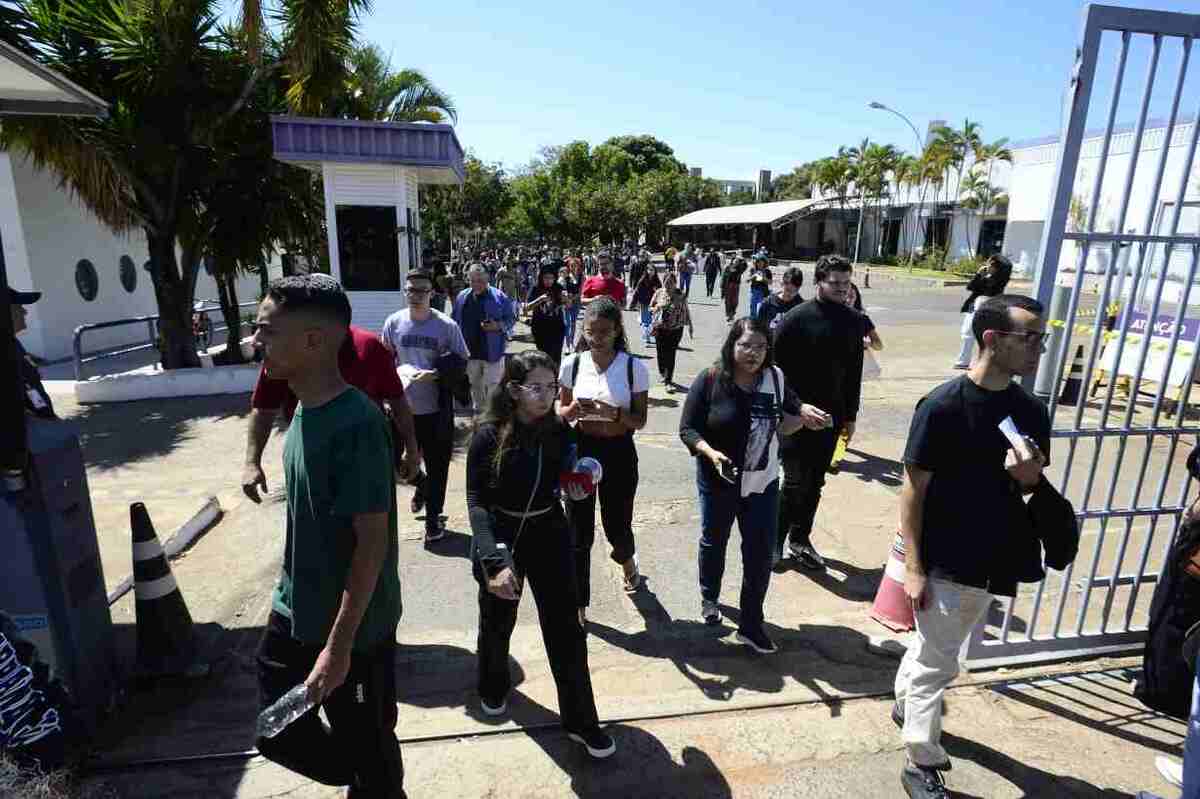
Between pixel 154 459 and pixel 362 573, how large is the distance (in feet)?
20.1

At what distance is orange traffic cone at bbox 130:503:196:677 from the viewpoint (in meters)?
3.27

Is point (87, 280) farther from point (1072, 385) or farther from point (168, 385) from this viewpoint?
point (1072, 385)

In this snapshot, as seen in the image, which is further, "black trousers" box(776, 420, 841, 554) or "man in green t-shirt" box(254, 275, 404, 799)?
"black trousers" box(776, 420, 841, 554)

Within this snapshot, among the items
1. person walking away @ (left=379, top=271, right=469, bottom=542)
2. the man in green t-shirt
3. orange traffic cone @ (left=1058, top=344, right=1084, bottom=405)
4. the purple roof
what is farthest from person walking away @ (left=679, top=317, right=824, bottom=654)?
the purple roof

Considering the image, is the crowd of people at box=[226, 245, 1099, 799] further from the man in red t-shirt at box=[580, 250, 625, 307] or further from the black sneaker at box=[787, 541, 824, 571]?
the man in red t-shirt at box=[580, 250, 625, 307]

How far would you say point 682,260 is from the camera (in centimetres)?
1870

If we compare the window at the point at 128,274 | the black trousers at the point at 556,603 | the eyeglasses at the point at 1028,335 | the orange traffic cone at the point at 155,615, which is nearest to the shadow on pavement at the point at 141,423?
the orange traffic cone at the point at 155,615

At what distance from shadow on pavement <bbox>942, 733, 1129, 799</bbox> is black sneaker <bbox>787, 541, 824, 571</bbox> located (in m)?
1.57

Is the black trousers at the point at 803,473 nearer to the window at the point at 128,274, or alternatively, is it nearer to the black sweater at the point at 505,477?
the black sweater at the point at 505,477

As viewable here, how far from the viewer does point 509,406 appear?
278 cm

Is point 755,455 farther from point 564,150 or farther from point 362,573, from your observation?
point 564,150

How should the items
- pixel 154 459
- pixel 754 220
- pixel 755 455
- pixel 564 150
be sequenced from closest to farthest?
pixel 755 455, pixel 154 459, pixel 754 220, pixel 564 150

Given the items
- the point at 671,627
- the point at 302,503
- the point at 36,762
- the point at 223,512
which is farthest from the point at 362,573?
the point at 223,512

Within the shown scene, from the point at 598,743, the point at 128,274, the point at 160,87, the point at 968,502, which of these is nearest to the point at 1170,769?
the point at 968,502
